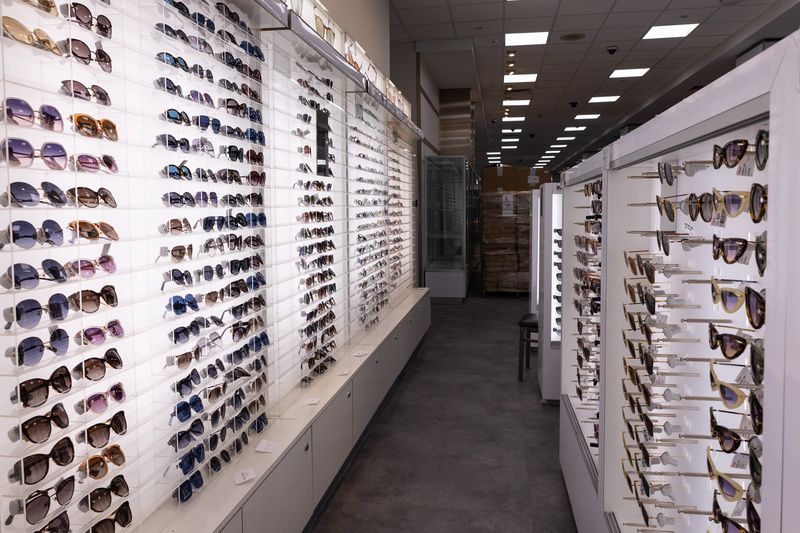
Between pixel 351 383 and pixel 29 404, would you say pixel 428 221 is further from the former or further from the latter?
pixel 29 404

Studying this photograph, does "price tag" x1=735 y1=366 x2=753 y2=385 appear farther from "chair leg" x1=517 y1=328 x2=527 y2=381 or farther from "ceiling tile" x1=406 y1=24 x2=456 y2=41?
"ceiling tile" x1=406 y1=24 x2=456 y2=41

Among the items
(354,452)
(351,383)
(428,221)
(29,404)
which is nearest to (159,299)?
(29,404)

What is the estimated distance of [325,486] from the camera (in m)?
3.16

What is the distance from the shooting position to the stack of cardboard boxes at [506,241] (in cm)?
1118

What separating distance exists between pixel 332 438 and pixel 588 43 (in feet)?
26.8

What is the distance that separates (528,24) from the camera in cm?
828

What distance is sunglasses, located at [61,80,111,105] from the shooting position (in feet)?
5.15

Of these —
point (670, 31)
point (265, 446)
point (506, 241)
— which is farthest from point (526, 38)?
point (265, 446)

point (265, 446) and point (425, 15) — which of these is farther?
point (425, 15)

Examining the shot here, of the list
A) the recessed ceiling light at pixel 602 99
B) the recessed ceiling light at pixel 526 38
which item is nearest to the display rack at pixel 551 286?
the recessed ceiling light at pixel 526 38

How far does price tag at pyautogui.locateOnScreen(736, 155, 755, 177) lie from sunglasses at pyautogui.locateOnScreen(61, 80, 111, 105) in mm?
1609

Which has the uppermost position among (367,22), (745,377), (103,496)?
(367,22)

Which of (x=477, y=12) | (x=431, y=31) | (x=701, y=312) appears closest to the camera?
(x=701, y=312)

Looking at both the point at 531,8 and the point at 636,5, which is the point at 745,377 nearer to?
the point at 531,8
